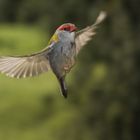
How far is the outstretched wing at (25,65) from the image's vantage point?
130 cm

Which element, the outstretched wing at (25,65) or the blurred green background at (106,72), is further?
the blurred green background at (106,72)

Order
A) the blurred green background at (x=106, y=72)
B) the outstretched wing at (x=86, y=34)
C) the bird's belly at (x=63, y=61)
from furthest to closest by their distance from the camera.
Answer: the blurred green background at (x=106, y=72) < the outstretched wing at (x=86, y=34) < the bird's belly at (x=63, y=61)

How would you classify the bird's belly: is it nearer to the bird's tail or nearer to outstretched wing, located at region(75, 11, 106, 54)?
the bird's tail

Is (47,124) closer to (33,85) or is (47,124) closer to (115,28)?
(33,85)

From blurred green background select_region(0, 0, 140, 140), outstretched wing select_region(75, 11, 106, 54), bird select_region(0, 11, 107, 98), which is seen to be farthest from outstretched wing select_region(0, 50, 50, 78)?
blurred green background select_region(0, 0, 140, 140)

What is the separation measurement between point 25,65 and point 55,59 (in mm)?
119

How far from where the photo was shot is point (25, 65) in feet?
4.62

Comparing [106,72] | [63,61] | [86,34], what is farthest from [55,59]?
[106,72]

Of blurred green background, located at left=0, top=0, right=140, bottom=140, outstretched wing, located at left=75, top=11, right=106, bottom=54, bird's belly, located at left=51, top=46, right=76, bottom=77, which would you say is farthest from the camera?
blurred green background, located at left=0, top=0, right=140, bottom=140

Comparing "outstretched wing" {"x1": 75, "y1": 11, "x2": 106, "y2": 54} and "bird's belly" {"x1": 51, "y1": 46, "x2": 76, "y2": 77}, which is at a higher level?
"outstretched wing" {"x1": 75, "y1": 11, "x2": 106, "y2": 54}

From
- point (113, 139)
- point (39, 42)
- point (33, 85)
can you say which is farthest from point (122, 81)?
point (39, 42)

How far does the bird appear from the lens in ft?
4.16

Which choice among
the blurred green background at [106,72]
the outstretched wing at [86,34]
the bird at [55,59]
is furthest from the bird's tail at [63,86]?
the blurred green background at [106,72]

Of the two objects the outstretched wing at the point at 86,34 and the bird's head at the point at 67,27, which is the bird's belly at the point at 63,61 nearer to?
the bird's head at the point at 67,27
